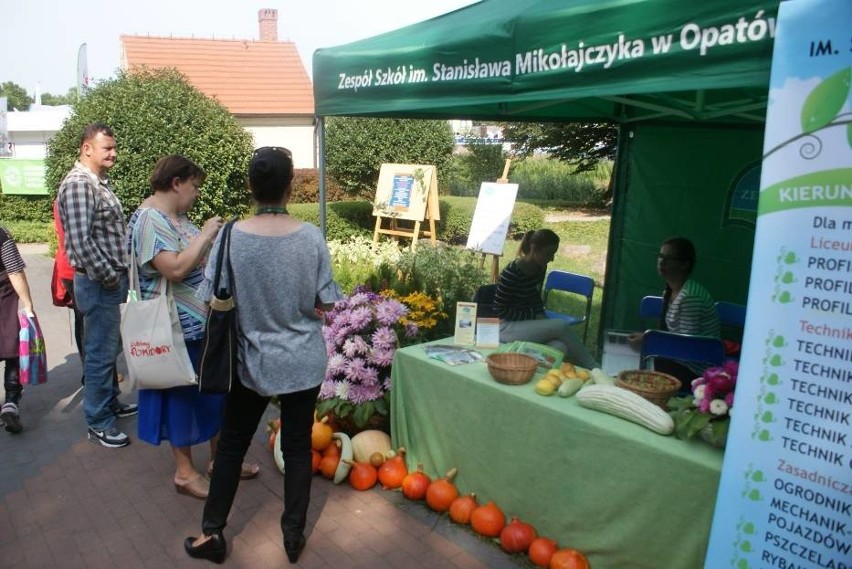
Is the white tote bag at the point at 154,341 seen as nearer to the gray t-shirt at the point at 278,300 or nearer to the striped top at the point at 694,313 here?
the gray t-shirt at the point at 278,300

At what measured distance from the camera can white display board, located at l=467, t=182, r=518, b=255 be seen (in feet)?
22.4

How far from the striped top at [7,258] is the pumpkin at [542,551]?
3329 mm

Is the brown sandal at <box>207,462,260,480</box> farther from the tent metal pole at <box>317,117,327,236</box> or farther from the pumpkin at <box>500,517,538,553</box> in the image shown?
the tent metal pole at <box>317,117,327,236</box>

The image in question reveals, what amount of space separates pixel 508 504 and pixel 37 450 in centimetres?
289

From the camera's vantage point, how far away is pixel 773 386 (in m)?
1.93

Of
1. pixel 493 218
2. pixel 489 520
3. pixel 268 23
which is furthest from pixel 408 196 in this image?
pixel 268 23

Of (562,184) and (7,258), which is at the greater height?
(562,184)

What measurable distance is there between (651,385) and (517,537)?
34.6 inches

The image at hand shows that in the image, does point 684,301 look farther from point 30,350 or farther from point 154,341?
point 30,350

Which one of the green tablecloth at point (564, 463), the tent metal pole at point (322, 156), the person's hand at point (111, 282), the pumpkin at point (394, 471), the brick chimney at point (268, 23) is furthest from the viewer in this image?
the brick chimney at point (268, 23)

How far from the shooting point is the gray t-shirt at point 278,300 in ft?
7.78

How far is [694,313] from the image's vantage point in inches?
141

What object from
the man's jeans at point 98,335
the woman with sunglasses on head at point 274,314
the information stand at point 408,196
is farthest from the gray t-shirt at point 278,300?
the information stand at point 408,196

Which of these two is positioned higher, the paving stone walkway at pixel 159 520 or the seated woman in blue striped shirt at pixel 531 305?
the seated woman in blue striped shirt at pixel 531 305
